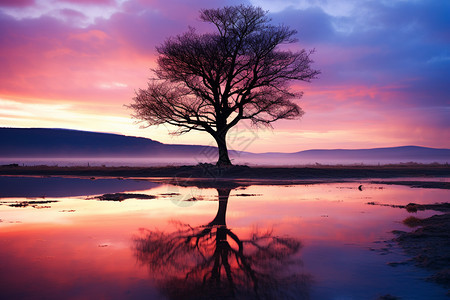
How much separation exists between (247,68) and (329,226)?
24.2m

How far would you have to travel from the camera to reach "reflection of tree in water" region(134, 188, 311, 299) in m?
5.27

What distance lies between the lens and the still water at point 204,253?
5.30 meters

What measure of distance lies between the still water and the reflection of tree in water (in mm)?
16

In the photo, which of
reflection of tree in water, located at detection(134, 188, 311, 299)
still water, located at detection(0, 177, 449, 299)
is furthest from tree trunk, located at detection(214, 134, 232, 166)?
reflection of tree in water, located at detection(134, 188, 311, 299)

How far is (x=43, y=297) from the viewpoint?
5.00m

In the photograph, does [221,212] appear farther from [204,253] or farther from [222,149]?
[222,149]

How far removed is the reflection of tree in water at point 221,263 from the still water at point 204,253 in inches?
0.6

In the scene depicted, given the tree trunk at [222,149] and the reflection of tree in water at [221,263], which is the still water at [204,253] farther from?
the tree trunk at [222,149]

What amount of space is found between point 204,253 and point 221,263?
0.68 meters

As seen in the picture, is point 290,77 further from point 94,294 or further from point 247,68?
point 94,294

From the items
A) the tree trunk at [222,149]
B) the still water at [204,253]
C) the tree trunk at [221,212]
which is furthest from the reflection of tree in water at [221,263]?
the tree trunk at [222,149]

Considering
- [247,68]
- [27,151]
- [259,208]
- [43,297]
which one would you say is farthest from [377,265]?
[27,151]

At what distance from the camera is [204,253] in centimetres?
715

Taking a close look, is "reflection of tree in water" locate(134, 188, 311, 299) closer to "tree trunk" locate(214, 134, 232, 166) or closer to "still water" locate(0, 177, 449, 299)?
"still water" locate(0, 177, 449, 299)
